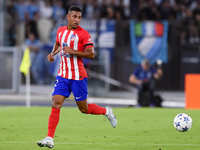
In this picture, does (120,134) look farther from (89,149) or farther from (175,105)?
(175,105)

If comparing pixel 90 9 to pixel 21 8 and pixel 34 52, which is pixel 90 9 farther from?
pixel 34 52

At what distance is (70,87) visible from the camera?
8.52 meters

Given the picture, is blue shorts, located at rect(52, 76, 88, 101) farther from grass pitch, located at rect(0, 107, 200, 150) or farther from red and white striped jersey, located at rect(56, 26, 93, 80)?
grass pitch, located at rect(0, 107, 200, 150)

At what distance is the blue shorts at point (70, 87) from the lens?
834cm

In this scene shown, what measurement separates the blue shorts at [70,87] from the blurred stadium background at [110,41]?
13258mm

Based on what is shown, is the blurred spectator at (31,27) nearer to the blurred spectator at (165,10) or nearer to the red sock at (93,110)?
the blurred spectator at (165,10)

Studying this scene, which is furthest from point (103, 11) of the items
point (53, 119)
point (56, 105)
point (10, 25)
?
point (53, 119)

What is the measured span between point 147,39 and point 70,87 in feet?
47.5

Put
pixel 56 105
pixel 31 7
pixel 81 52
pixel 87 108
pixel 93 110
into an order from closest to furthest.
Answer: pixel 56 105
pixel 81 52
pixel 87 108
pixel 93 110
pixel 31 7

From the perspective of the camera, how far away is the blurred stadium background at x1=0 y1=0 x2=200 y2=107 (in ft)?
73.0

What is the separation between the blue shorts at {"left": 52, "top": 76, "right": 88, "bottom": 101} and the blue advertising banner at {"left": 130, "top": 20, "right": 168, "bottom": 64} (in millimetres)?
14063

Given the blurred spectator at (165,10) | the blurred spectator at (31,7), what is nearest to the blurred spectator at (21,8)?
the blurred spectator at (31,7)

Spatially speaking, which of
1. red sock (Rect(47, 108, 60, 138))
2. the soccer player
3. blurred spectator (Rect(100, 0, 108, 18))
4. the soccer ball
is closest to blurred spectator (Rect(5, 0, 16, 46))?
blurred spectator (Rect(100, 0, 108, 18))

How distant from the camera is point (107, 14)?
23.6m
